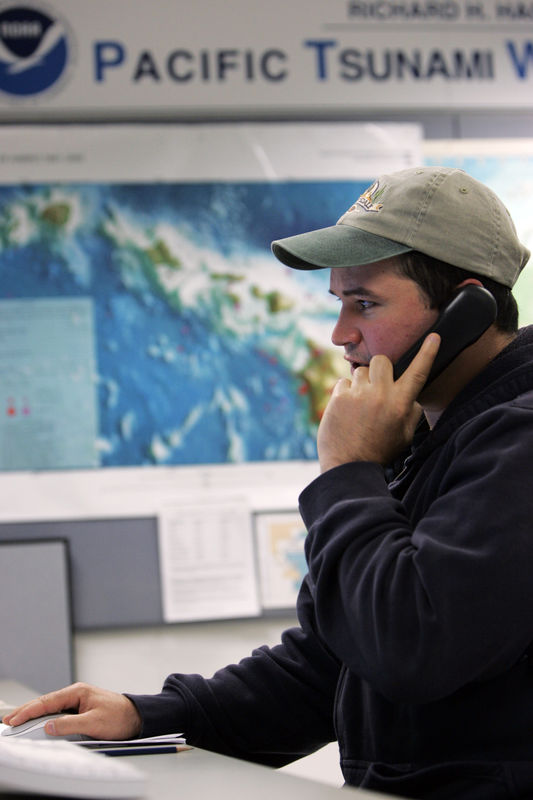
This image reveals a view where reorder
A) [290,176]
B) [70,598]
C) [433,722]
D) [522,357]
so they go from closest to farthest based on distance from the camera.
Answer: [433,722], [522,357], [70,598], [290,176]

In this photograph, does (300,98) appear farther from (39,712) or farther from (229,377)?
(39,712)

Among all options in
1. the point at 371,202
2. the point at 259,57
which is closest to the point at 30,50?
the point at 259,57

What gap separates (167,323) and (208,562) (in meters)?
0.62

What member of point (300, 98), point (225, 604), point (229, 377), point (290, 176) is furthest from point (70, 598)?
point (300, 98)

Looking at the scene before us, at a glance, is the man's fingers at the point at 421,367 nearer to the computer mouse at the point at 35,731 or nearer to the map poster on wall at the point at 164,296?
the computer mouse at the point at 35,731

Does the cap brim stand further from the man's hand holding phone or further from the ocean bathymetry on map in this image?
the ocean bathymetry on map

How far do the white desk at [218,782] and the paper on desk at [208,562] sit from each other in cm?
139

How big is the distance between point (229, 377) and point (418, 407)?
138 centimetres

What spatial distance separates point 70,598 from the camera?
2.46m

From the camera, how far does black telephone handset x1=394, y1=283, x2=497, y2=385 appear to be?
1210 millimetres

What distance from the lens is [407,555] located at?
101 cm

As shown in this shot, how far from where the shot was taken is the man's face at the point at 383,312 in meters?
1.26

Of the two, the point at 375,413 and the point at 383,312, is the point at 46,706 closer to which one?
the point at 375,413

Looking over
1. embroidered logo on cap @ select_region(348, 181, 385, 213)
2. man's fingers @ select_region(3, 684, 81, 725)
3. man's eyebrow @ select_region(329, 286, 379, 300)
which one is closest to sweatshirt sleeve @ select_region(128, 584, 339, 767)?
man's fingers @ select_region(3, 684, 81, 725)
